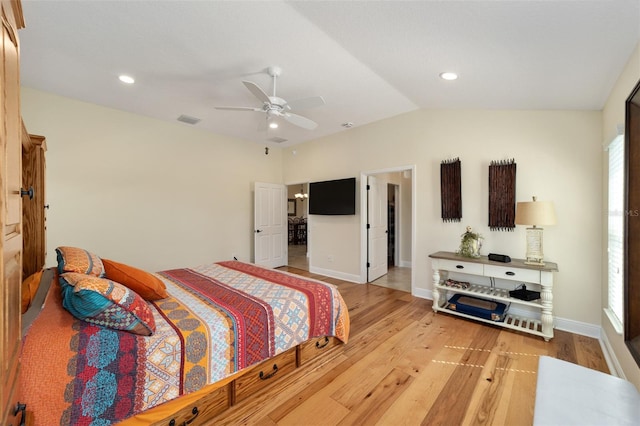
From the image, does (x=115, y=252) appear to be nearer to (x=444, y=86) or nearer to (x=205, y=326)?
(x=205, y=326)

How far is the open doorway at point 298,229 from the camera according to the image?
6.92m

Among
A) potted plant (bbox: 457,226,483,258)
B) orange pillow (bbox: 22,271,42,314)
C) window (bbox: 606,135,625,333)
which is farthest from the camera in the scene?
potted plant (bbox: 457,226,483,258)

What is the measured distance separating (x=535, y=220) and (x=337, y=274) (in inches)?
126

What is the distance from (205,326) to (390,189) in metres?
5.35

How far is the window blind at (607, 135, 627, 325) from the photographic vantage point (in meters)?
2.14

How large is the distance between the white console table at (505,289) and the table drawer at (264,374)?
209 centimetres

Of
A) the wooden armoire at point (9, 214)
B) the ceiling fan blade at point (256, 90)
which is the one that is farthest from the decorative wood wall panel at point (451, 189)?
the wooden armoire at point (9, 214)

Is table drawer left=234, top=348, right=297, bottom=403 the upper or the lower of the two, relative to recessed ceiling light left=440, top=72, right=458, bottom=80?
lower

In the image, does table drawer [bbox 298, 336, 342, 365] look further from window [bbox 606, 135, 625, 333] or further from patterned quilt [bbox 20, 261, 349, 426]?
window [bbox 606, 135, 625, 333]

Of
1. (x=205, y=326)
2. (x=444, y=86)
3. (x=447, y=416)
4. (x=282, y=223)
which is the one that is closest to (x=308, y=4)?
(x=444, y=86)

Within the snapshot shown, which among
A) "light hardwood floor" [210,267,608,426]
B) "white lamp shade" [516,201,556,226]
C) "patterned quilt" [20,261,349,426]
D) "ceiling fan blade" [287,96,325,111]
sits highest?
"ceiling fan blade" [287,96,325,111]

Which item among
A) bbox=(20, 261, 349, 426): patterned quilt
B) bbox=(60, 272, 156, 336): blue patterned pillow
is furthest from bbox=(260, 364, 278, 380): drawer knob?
bbox=(60, 272, 156, 336): blue patterned pillow

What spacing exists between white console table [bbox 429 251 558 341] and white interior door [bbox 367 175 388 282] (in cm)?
141

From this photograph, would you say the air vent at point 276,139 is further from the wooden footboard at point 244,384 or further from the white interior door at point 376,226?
the wooden footboard at point 244,384
